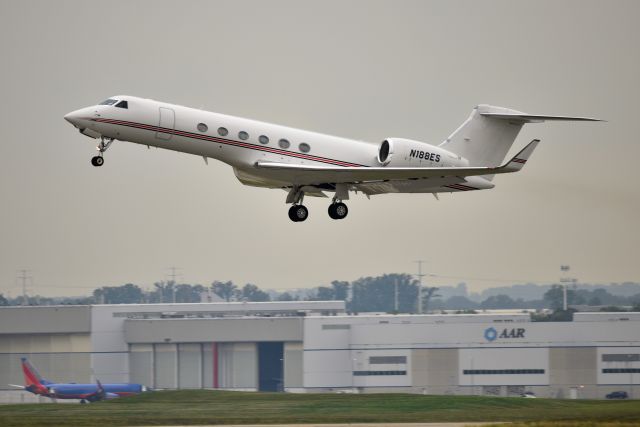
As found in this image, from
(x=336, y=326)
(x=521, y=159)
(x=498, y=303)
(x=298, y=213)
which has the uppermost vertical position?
(x=521, y=159)

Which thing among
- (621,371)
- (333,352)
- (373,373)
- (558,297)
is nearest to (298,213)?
(373,373)

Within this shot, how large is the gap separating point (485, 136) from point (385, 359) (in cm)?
3142

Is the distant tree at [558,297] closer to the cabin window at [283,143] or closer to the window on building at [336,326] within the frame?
the window on building at [336,326]

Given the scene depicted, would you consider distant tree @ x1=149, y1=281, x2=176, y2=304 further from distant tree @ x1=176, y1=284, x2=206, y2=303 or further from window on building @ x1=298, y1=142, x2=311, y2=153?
window on building @ x1=298, y1=142, x2=311, y2=153

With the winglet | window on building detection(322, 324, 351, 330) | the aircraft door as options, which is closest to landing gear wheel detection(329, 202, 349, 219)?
the winglet

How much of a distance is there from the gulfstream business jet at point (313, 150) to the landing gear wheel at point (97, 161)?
4 cm

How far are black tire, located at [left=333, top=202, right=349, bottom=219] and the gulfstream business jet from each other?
1.6 inches

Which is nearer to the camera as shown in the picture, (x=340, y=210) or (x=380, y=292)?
(x=340, y=210)

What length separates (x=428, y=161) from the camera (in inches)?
1681

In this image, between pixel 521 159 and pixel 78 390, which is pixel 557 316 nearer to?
pixel 78 390

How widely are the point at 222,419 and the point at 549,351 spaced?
3543cm

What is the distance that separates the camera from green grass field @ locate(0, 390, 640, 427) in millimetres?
42094

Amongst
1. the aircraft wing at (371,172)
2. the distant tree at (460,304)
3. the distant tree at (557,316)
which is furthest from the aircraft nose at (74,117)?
the distant tree at (460,304)

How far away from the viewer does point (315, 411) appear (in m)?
46.6
